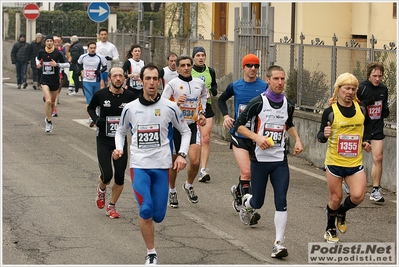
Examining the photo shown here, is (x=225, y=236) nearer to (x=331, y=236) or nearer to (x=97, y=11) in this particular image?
(x=331, y=236)

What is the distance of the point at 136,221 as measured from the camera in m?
11.0

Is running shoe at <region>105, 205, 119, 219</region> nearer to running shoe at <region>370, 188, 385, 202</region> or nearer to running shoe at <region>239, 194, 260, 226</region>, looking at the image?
running shoe at <region>239, 194, 260, 226</region>

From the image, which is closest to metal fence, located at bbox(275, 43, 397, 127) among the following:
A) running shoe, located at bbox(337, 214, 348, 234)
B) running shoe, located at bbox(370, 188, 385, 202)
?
running shoe, located at bbox(370, 188, 385, 202)

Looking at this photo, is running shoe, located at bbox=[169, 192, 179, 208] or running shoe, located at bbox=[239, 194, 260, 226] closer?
running shoe, located at bbox=[239, 194, 260, 226]

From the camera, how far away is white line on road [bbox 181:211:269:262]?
9172 mm

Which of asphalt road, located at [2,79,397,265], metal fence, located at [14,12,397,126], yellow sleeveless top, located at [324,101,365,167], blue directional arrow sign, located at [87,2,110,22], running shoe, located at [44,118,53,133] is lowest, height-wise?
asphalt road, located at [2,79,397,265]

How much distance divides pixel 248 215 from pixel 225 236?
0.53 meters

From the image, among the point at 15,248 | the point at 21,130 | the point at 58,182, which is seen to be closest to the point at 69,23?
the point at 21,130

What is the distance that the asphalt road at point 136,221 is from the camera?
921cm

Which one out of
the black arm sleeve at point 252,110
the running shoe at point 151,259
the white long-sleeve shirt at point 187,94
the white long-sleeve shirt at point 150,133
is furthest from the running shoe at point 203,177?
the running shoe at point 151,259

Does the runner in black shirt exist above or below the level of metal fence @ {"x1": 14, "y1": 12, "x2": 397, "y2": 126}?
below

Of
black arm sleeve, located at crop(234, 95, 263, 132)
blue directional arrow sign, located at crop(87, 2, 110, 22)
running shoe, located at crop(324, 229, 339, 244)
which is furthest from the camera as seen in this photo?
blue directional arrow sign, located at crop(87, 2, 110, 22)

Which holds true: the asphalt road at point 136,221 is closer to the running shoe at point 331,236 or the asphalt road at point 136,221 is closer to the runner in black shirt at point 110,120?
the running shoe at point 331,236

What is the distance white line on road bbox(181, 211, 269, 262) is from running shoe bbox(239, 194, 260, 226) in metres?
0.34
